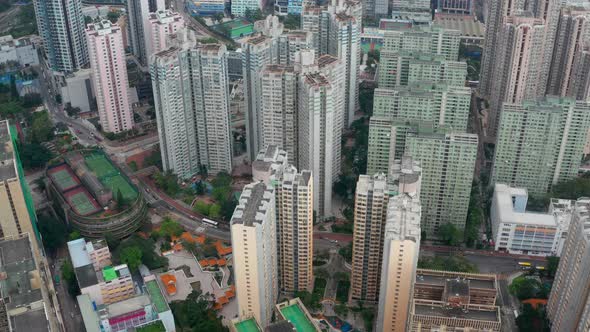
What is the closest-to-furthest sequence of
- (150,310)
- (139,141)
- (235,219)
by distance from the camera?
1. (235,219)
2. (150,310)
3. (139,141)

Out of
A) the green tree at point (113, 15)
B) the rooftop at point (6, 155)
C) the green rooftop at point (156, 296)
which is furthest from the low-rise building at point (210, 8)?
the green rooftop at point (156, 296)

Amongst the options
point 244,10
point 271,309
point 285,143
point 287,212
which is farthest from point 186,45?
point 244,10

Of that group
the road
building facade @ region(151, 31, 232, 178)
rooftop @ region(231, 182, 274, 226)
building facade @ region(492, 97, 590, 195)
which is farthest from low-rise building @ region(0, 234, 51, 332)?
building facade @ region(492, 97, 590, 195)

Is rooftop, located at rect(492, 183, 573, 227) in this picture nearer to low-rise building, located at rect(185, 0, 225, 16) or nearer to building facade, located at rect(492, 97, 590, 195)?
building facade, located at rect(492, 97, 590, 195)

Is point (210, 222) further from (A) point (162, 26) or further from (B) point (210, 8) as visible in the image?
(B) point (210, 8)

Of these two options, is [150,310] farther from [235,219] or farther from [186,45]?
[186,45]

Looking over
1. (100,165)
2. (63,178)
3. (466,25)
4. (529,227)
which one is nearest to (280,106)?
(100,165)
